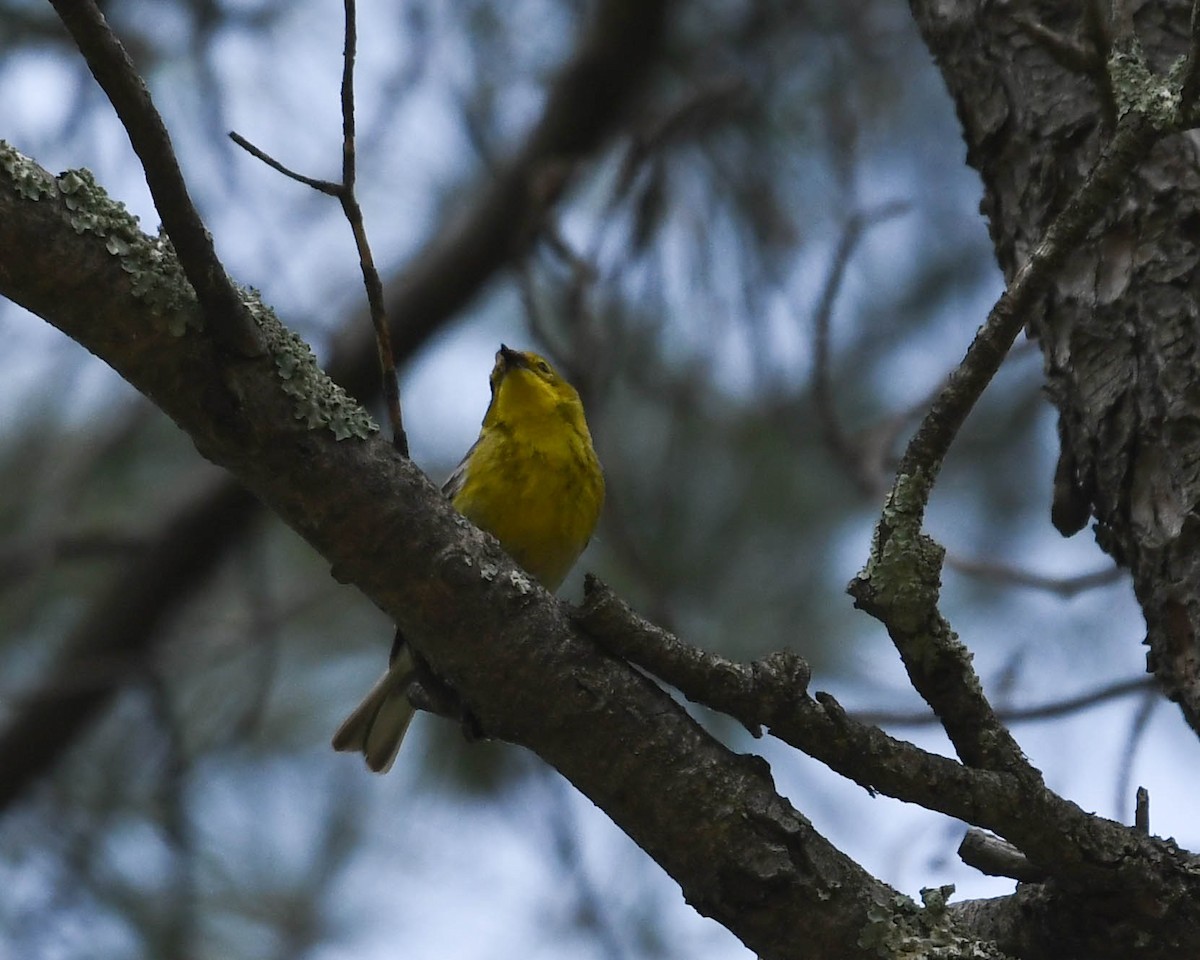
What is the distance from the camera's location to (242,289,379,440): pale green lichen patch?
1.90 meters

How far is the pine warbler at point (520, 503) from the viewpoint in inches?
149

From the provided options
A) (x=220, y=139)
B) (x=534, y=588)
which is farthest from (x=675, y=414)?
(x=534, y=588)

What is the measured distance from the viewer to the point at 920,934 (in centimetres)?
198

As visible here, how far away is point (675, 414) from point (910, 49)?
5.82ft

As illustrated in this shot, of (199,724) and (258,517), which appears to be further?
(199,724)

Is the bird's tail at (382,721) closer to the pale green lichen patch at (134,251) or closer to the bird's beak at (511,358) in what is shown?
the bird's beak at (511,358)

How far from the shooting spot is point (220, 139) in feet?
15.1

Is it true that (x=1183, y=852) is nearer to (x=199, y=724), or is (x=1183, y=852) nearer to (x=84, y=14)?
(x=84, y=14)

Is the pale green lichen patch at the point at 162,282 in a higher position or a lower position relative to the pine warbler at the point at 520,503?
lower

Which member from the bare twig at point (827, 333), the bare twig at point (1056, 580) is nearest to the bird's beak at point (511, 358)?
the bare twig at point (827, 333)

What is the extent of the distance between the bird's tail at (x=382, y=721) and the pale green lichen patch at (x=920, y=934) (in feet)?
6.98

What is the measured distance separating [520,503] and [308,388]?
6.27ft

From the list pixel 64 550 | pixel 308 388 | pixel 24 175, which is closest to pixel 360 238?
pixel 308 388

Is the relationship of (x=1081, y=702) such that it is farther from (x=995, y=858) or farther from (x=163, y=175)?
(x=163, y=175)
